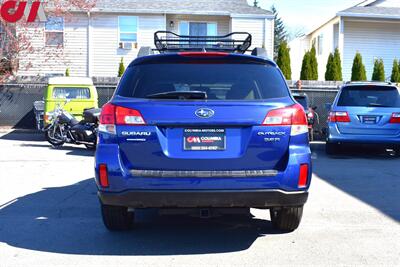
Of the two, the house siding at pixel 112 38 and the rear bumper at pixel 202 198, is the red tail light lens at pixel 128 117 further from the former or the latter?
the house siding at pixel 112 38

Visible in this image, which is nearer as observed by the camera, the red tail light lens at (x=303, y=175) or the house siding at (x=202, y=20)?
the red tail light lens at (x=303, y=175)

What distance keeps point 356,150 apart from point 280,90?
34.1 ft

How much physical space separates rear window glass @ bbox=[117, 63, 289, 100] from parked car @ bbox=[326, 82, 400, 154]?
8.09 m

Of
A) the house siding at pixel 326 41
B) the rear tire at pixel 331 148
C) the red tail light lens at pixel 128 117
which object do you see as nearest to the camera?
the red tail light lens at pixel 128 117

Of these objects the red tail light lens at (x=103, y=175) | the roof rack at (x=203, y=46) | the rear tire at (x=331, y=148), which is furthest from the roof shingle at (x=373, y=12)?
the red tail light lens at (x=103, y=175)

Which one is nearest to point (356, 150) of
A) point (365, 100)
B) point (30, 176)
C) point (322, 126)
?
point (365, 100)

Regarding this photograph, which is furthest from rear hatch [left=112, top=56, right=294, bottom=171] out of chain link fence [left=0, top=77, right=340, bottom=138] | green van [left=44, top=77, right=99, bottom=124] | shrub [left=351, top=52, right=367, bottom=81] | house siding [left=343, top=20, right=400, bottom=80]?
house siding [left=343, top=20, right=400, bottom=80]

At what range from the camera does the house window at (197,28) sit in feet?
81.9

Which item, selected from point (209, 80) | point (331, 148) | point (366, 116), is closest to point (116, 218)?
point (209, 80)

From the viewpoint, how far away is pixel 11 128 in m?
20.0

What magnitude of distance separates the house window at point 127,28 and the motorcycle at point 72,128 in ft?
29.3

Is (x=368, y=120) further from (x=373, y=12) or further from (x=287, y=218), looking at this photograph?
(x=373, y=12)

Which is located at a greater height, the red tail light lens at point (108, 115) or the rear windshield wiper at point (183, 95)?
the rear windshield wiper at point (183, 95)

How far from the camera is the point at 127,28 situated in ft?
80.1
